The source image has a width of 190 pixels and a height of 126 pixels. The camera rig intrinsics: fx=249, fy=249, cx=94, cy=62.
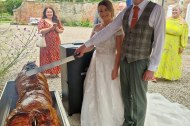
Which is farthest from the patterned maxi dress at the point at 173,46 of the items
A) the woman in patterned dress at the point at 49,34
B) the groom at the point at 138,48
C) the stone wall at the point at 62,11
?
the stone wall at the point at 62,11

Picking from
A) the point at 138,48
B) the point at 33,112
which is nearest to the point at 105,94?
the point at 138,48

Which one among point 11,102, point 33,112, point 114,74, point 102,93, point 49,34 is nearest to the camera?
point 33,112

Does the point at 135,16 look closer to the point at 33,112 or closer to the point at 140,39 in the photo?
the point at 140,39

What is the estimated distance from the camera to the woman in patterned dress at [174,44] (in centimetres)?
557

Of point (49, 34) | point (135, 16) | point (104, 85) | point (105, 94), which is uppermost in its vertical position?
point (135, 16)

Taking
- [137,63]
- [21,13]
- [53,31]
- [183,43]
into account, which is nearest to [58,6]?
[21,13]

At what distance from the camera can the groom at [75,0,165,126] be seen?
8.35 ft

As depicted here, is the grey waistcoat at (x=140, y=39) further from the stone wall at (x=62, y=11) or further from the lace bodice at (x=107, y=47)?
the stone wall at (x=62, y=11)

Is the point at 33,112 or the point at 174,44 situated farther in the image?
the point at 174,44

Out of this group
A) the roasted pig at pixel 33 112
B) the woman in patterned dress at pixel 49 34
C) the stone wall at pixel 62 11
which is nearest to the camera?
the roasted pig at pixel 33 112

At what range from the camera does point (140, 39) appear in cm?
260

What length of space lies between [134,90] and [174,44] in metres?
3.31

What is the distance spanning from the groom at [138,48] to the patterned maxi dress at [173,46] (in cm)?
303

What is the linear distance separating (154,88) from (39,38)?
2.80 m
